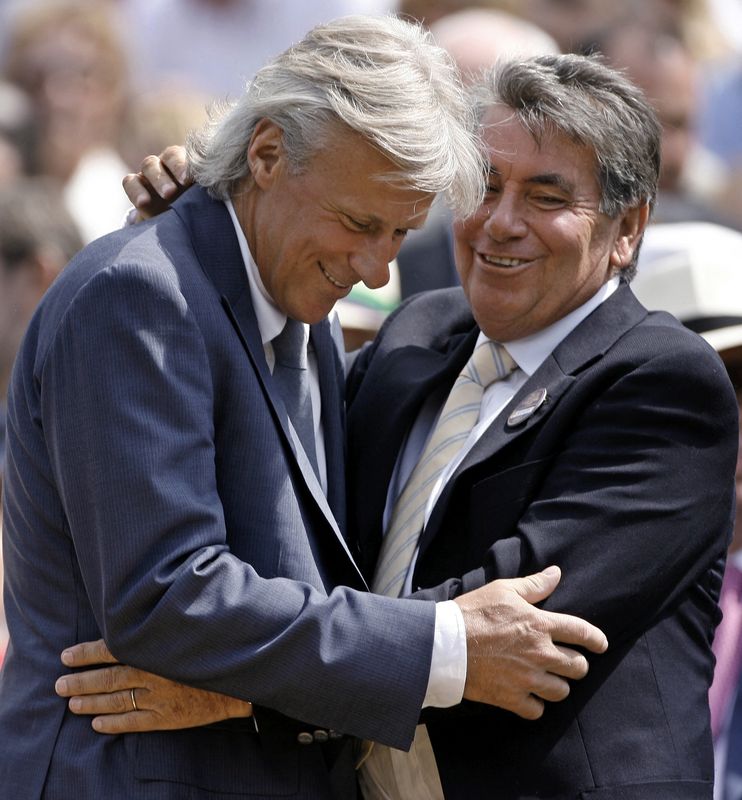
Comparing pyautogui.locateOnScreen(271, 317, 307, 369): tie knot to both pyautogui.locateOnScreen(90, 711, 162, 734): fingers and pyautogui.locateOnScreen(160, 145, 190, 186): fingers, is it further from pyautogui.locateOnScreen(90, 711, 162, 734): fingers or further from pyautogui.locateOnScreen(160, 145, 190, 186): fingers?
pyautogui.locateOnScreen(90, 711, 162, 734): fingers

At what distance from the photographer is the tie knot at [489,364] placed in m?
3.39

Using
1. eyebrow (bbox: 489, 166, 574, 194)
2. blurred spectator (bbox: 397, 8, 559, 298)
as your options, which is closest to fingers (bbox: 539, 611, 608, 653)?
eyebrow (bbox: 489, 166, 574, 194)

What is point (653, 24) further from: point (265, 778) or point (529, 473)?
point (265, 778)

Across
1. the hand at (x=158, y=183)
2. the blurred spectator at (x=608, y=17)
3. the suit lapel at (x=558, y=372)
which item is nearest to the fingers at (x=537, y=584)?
the suit lapel at (x=558, y=372)

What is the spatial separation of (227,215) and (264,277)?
5.7 inches

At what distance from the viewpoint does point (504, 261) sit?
3.38 meters

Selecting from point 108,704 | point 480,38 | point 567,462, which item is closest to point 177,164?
point 567,462

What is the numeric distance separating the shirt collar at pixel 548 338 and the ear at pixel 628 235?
5 centimetres

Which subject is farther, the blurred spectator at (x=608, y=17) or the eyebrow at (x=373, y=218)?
the blurred spectator at (x=608, y=17)

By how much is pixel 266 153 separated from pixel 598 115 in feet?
2.50

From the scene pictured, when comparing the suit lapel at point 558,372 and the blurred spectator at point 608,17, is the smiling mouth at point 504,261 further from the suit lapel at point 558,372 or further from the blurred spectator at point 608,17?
the blurred spectator at point 608,17

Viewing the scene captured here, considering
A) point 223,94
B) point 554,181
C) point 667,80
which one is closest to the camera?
point 554,181

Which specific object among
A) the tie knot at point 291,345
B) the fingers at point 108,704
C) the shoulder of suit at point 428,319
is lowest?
the shoulder of suit at point 428,319

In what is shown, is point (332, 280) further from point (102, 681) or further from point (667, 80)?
point (667, 80)
